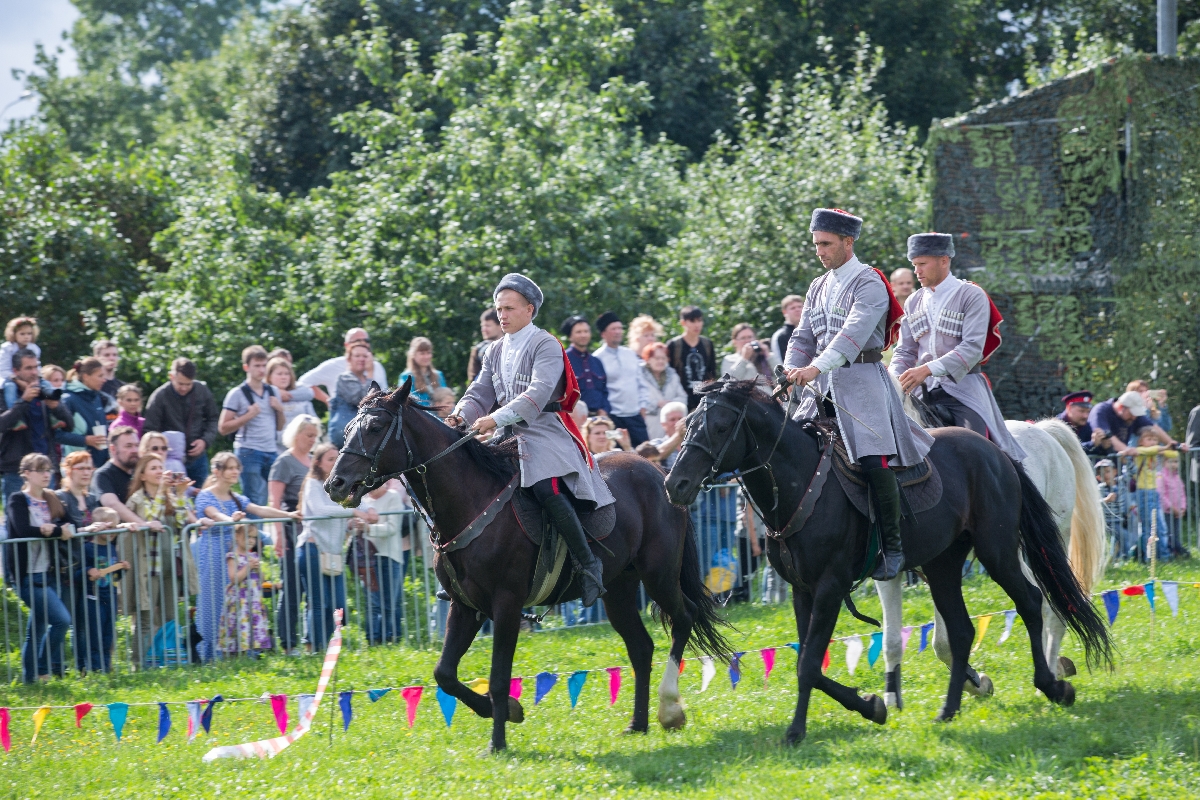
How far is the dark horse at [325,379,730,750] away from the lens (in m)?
7.46

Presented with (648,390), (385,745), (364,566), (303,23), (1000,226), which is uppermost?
(303,23)

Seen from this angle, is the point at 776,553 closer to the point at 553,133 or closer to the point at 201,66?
the point at 553,133

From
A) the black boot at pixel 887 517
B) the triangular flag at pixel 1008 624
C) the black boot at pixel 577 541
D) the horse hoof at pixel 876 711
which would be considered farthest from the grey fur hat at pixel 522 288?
the triangular flag at pixel 1008 624

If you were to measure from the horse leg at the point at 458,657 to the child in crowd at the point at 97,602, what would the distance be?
12.6 feet

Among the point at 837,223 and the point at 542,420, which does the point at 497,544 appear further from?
the point at 837,223

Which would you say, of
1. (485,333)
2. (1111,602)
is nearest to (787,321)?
(485,333)

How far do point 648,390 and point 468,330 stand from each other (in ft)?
17.3

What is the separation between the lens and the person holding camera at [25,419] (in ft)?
39.3

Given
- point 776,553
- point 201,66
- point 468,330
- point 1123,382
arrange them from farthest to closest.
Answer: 1. point 201,66
2. point 468,330
3. point 1123,382
4. point 776,553

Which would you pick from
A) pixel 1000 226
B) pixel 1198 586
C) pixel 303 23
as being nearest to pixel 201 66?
pixel 303 23

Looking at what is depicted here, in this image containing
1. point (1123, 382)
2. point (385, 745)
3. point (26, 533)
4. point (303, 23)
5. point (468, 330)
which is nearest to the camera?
point (385, 745)

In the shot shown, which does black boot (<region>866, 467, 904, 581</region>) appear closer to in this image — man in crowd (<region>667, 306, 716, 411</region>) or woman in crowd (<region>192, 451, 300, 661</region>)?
woman in crowd (<region>192, 451, 300, 661</region>)

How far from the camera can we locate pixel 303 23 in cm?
3041

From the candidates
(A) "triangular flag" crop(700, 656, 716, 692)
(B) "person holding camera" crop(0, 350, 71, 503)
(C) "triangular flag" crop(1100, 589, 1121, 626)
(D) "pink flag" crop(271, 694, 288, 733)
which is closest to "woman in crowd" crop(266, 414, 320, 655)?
(B) "person holding camera" crop(0, 350, 71, 503)
